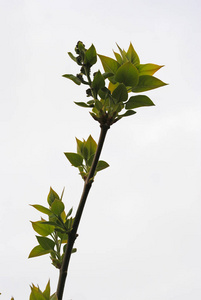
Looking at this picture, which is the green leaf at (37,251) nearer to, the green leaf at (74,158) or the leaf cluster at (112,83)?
the green leaf at (74,158)

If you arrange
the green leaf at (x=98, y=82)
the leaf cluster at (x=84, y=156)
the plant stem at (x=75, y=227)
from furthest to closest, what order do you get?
1. the leaf cluster at (x=84, y=156)
2. the green leaf at (x=98, y=82)
3. the plant stem at (x=75, y=227)

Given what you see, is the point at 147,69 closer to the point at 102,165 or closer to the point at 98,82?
the point at 98,82

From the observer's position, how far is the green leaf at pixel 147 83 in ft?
3.09

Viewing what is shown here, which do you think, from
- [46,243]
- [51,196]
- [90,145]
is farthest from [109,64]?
[46,243]

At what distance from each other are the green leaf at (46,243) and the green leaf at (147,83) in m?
0.45

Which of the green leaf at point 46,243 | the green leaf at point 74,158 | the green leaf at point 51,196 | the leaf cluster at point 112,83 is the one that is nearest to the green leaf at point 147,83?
the leaf cluster at point 112,83

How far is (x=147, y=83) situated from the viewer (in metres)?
0.96

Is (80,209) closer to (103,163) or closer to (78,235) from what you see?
(78,235)

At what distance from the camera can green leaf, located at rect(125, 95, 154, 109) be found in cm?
96

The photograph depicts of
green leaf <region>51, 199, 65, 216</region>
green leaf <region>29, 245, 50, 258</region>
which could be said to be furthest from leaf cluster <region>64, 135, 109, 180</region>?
green leaf <region>29, 245, 50, 258</region>

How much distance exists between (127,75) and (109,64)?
0.07 m

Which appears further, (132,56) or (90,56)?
(132,56)

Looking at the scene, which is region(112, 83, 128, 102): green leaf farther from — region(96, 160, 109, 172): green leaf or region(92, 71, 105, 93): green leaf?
region(96, 160, 109, 172): green leaf

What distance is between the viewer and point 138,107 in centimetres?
97
